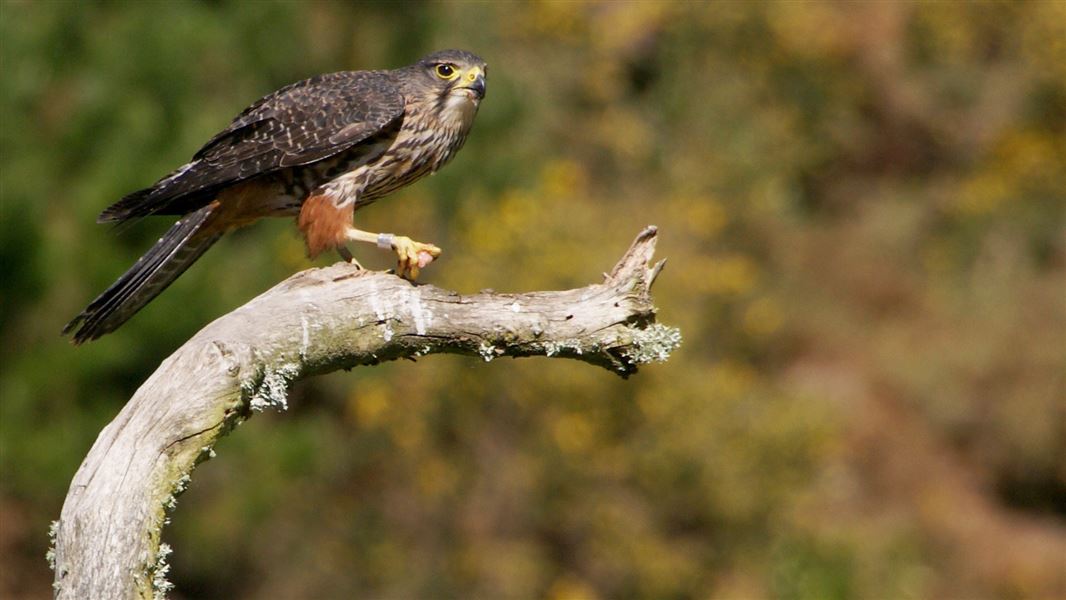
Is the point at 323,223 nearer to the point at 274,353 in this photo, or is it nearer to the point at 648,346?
the point at 274,353

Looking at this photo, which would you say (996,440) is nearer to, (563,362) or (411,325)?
(563,362)

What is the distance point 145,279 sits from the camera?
4320 mm

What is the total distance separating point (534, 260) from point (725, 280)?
9.35ft

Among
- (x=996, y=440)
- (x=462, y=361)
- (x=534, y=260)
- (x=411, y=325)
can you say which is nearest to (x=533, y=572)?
(x=462, y=361)

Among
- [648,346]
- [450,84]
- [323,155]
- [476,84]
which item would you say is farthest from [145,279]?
[648,346]

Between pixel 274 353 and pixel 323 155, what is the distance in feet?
5.05

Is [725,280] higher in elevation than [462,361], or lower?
higher

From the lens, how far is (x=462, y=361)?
34.3 ft

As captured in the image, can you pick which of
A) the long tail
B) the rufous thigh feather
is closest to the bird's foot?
the rufous thigh feather

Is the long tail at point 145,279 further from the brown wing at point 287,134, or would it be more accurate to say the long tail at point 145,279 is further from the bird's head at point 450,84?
the bird's head at point 450,84

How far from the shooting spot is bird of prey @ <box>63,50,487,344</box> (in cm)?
466

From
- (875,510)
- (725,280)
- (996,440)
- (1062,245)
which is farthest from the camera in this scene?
(1062,245)

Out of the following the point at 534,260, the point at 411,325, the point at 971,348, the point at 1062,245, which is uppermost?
the point at 1062,245

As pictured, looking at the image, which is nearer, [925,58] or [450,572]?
[450,572]
